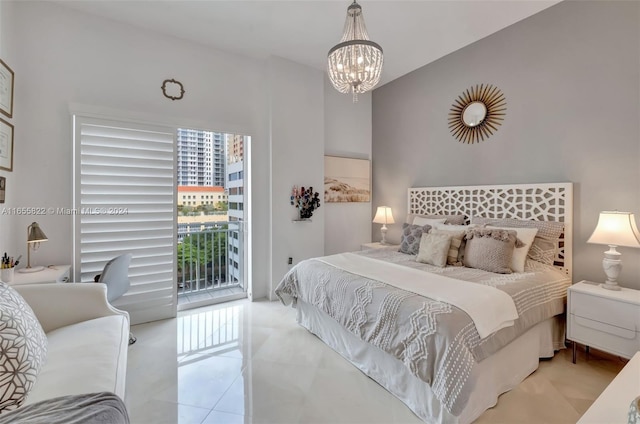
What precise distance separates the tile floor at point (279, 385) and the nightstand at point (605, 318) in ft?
0.89

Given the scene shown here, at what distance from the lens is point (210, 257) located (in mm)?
3955

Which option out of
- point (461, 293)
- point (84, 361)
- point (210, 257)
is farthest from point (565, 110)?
point (210, 257)

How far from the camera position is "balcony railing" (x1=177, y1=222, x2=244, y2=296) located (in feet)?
12.3

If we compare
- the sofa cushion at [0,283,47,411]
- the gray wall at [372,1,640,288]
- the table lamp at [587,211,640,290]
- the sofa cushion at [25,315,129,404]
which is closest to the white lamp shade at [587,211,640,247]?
the table lamp at [587,211,640,290]

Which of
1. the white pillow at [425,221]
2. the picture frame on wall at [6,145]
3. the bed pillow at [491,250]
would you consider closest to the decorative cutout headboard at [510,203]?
the white pillow at [425,221]

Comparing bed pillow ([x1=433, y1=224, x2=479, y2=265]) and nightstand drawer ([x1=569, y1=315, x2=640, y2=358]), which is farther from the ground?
bed pillow ([x1=433, y1=224, x2=479, y2=265])

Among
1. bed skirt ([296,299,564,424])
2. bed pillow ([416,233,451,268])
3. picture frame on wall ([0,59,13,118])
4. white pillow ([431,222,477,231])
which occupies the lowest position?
bed skirt ([296,299,564,424])

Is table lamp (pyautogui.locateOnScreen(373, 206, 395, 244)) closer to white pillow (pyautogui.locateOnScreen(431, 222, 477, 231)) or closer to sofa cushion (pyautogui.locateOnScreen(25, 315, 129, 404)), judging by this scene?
white pillow (pyautogui.locateOnScreen(431, 222, 477, 231))

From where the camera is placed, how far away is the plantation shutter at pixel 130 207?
2.71 m

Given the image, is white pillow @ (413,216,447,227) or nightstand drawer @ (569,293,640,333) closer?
nightstand drawer @ (569,293,640,333)

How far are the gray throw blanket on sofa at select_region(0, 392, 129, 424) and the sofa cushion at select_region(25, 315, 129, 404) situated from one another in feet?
0.44

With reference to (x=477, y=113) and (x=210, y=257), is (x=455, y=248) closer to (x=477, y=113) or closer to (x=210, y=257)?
(x=477, y=113)

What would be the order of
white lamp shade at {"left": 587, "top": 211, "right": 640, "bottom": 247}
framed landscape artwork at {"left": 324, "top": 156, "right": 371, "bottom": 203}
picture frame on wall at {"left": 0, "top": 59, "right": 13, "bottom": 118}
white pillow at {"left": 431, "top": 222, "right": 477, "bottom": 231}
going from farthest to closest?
framed landscape artwork at {"left": 324, "top": 156, "right": 371, "bottom": 203} → white pillow at {"left": 431, "top": 222, "right": 477, "bottom": 231} → picture frame on wall at {"left": 0, "top": 59, "right": 13, "bottom": 118} → white lamp shade at {"left": 587, "top": 211, "right": 640, "bottom": 247}

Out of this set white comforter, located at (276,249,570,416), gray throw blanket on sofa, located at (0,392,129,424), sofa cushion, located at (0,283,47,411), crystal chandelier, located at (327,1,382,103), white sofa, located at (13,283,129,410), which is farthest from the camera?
crystal chandelier, located at (327,1,382,103)
